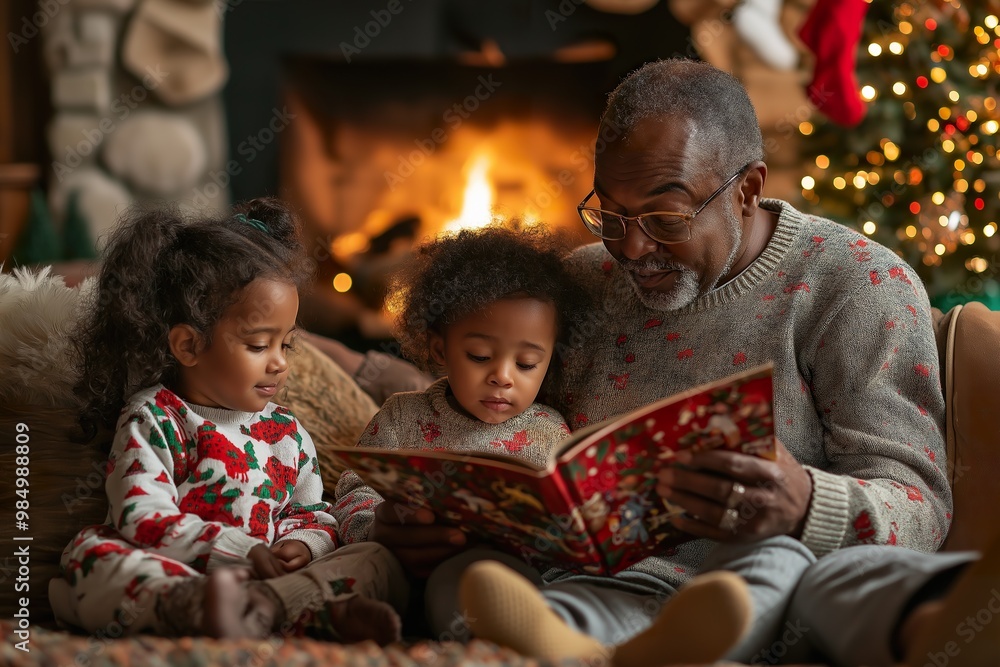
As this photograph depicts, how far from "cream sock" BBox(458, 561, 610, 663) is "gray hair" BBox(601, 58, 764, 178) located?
739 millimetres

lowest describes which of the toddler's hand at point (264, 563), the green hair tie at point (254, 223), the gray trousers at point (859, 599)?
the toddler's hand at point (264, 563)

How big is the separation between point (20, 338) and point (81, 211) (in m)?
2.34

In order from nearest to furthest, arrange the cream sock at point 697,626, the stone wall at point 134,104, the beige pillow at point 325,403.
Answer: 1. the cream sock at point 697,626
2. the beige pillow at point 325,403
3. the stone wall at point 134,104

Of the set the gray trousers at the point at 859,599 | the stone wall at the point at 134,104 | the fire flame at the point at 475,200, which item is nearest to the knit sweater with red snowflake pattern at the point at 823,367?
the gray trousers at the point at 859,599

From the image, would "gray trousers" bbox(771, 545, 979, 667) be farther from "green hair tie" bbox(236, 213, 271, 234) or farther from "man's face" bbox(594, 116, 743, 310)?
"green hair tie" bbox(236, 213, 271, 234)

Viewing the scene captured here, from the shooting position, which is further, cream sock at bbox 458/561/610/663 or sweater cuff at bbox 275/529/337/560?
sweater cuff at bbox 275/529/337/560

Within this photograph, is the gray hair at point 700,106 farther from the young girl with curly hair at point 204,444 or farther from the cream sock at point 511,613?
the cream sock at point 511,613

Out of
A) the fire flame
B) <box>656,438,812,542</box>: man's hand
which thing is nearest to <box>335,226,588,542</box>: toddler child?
<box>656,438,812,542</box>: man's hand

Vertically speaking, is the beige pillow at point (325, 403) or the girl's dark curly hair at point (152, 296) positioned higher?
the girl's dark curly hair at point (152, 296)

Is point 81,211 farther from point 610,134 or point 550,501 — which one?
point 550,501

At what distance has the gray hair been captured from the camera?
151cm

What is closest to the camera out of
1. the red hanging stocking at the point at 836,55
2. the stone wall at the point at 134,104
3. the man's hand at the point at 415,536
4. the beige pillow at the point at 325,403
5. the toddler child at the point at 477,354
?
the man's hand at the point at 415,536

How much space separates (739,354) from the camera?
1518mm

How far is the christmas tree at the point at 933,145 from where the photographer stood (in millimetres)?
3170
